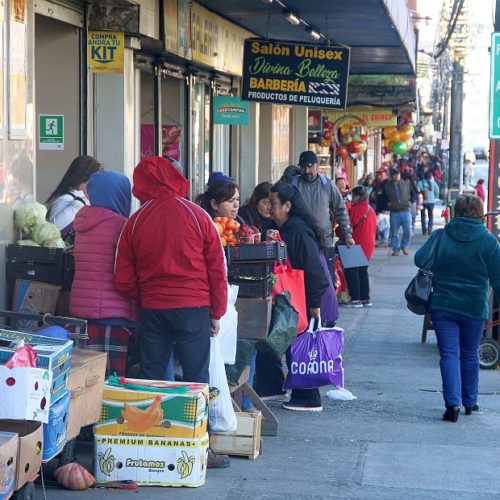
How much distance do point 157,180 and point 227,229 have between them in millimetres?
1113

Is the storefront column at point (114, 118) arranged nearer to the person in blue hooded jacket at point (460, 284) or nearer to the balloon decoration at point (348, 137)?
the person in blue hooded jacket at point (460, 284)

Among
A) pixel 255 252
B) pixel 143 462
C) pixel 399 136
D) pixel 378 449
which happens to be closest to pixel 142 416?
pixel 143 462

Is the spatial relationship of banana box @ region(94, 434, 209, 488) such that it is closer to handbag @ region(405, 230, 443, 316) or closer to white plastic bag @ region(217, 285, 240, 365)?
white plastic bag @ region(217, 285, 240, 365)

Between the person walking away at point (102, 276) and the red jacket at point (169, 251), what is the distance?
13cm

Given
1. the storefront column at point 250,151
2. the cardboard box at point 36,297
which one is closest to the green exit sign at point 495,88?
the cardboard box at point 36,297

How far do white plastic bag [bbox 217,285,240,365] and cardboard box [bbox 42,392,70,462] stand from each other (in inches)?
61.1

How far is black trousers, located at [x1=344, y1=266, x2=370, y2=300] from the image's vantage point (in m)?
Result: 15.8

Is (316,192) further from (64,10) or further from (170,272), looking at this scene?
(170,272)

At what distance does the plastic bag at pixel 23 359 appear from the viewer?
17.5 feet

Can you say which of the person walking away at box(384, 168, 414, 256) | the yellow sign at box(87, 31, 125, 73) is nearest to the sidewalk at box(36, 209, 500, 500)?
the yellow sign at box(87, 31, 125, 73)

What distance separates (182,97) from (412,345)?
439 cm

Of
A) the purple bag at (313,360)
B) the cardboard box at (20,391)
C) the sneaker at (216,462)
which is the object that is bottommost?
the sneaker at (216,462)

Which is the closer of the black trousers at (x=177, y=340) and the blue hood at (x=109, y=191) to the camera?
the black trousers at (x=177, y=340)

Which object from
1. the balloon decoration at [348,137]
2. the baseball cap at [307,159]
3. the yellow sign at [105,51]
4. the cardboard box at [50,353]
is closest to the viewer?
the cardboard box at [50,353]
